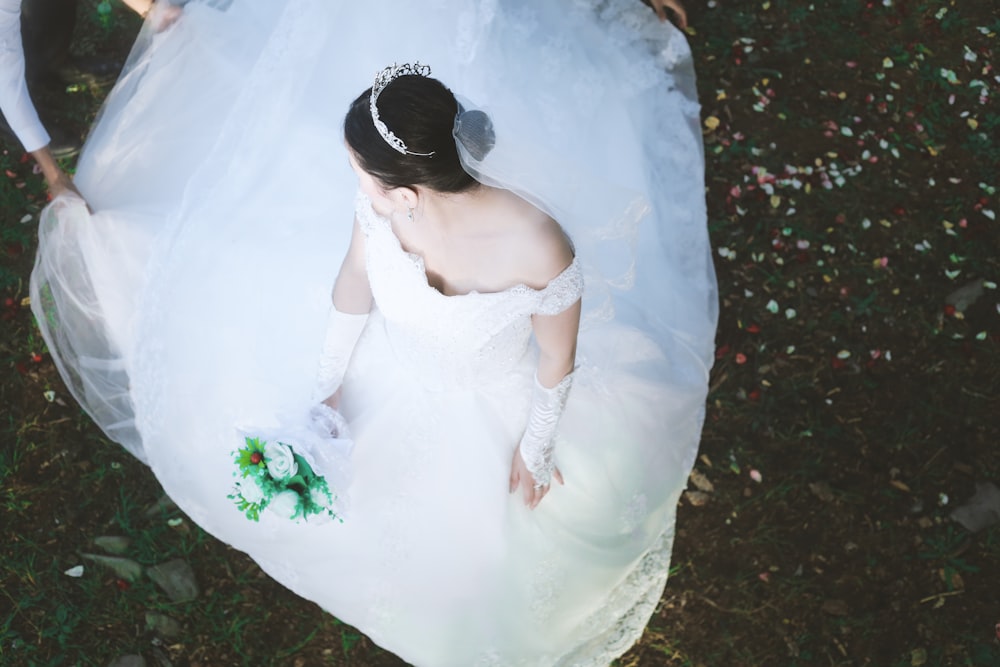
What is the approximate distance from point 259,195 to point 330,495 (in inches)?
43.9

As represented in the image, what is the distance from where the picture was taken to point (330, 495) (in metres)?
2.18

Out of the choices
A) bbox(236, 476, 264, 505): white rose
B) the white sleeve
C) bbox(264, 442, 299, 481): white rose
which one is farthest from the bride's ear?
the white sleeve

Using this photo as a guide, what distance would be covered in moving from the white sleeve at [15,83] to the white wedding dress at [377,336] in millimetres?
245

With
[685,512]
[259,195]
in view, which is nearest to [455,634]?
[685,512]

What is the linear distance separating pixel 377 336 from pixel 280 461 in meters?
0.65

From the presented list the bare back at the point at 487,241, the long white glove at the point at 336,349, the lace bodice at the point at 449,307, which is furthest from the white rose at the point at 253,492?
the bare back at the point at 487,241

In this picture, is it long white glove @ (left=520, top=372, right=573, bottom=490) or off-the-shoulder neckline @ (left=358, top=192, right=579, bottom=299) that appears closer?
off-the-shoulder neckline @ (left=358, top=192, right=579, bottom=299)

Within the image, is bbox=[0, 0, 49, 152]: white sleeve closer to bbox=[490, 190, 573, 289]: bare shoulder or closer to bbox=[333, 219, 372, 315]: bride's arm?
bbox=[333, 219, 372, 315]: bride's arm

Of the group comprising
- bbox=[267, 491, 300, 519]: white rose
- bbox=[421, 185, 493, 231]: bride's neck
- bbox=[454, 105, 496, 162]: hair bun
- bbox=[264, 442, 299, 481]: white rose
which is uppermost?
bbox=[454, 105, 496, 162]: hair bun

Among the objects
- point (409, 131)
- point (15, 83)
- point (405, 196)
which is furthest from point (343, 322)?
point (15, 83)

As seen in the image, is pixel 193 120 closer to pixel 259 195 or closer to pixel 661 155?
pixel 259 195

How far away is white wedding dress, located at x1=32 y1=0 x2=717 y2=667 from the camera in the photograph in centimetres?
256

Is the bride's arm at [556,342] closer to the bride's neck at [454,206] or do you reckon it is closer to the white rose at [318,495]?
the bride's neck at [454,206]

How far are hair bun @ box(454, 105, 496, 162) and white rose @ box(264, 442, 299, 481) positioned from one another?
0.90 m
